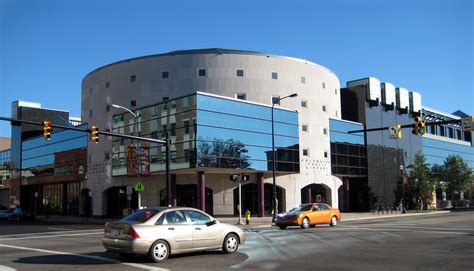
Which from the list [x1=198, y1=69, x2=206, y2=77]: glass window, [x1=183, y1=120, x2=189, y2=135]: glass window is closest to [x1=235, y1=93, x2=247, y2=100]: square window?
[x1=198, y1=69, x2=206, y2=77]: glass window

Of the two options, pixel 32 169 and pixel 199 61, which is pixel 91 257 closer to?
pixel 199 61

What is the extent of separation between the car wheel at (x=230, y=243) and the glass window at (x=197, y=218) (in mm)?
846

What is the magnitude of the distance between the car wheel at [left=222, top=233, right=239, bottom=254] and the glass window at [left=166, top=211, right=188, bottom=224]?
1552 mm

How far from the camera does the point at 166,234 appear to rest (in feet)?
45.2

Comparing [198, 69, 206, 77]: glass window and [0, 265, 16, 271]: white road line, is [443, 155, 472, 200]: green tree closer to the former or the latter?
[198, 69, 206, 77]: glass window

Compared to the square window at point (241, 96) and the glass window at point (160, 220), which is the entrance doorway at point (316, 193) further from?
the glass window at point (160, 220)

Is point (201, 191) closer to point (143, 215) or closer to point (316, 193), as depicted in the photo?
point (316, 193)

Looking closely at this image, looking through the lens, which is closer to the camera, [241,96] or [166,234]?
[166,234]

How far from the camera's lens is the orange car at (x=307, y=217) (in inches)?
1147

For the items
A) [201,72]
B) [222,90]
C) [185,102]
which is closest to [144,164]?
[185,102]

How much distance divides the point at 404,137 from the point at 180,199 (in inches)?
1451

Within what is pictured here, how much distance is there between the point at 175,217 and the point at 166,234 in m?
0.70

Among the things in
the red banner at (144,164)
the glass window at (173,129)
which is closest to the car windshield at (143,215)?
the red banner at (144,164)

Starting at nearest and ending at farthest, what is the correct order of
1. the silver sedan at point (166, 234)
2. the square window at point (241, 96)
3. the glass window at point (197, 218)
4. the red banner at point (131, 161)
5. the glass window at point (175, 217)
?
the silver sedan at point (166, 234)
the glass window at point (175, 217)
the glass window at point (197, 218)
the red banner at point (131, 161)
the square window at point (241, 96)
